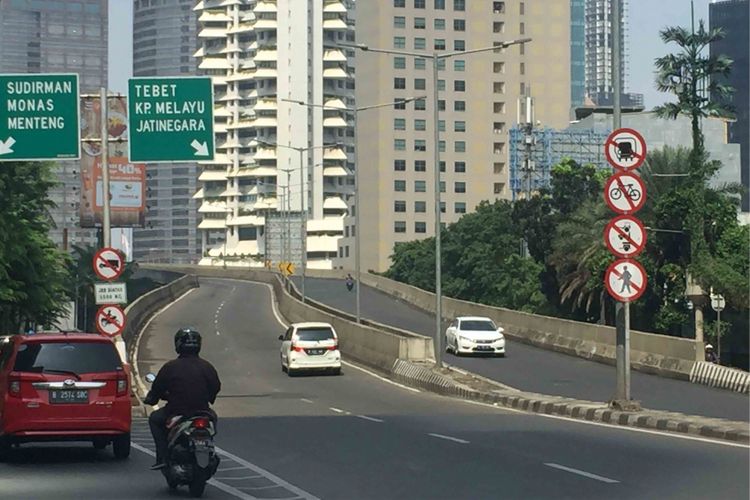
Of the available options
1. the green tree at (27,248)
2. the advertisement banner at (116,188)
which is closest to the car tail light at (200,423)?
the green tree at (27,248)

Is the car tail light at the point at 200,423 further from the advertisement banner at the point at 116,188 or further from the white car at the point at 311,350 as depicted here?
the advertisement banner at the point at 116,188

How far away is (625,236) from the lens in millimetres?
25250

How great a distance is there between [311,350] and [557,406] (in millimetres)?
18258

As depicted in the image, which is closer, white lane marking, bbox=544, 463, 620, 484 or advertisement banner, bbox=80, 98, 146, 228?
white lane marking, bbox=544, 463, 620, 484

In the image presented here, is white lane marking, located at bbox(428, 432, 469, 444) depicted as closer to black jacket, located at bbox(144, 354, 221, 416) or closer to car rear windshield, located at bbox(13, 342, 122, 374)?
car rear windshield, located at bbox(13, 342, 122, 374)

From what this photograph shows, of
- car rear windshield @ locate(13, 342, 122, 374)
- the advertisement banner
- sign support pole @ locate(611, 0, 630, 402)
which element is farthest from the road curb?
the advertisement banner

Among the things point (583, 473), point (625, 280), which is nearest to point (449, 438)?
point (625, 280)

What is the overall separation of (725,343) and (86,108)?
27.6 meters

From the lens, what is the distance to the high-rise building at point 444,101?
160750 mm

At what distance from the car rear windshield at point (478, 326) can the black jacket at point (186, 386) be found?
39035 mm

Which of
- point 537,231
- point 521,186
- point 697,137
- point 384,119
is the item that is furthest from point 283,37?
point 697,137

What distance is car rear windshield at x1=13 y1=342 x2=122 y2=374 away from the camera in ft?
60.0

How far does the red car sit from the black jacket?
3744mm

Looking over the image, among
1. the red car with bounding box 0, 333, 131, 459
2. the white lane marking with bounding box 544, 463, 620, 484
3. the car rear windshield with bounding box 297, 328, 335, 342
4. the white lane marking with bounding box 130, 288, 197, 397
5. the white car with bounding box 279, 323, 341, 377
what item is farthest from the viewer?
the car rear windshield with bounding box 297, 328, 335, 342
